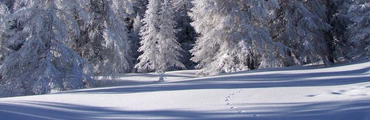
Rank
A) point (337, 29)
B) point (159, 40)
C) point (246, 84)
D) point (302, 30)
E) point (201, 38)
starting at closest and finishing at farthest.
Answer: point (246, 84) < point (302, 30) < point (201, 38) < point (337, 29) < point (159, 40)

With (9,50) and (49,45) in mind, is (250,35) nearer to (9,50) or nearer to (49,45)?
(49,45)

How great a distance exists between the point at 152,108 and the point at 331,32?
19.0 m

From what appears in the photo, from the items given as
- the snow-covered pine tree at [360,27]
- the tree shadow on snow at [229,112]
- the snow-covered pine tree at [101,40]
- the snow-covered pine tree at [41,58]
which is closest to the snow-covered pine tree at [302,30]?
the snow-covered pine tree at [360,27]

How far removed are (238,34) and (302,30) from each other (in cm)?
416

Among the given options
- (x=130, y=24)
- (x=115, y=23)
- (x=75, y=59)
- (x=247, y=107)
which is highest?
(x=130, y=24)

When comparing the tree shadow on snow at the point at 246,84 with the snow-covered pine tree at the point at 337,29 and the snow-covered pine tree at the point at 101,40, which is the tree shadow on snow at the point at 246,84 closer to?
the snow-covered pine tree at the point at 101,40

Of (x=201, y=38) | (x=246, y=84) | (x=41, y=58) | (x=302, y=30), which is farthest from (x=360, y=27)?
(x=41, y=58)

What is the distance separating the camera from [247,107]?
5.37m

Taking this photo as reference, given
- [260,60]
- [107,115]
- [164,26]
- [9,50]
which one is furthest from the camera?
[164,26]

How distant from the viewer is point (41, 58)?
46.2ft

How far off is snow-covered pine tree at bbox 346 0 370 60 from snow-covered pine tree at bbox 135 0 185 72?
1621cm

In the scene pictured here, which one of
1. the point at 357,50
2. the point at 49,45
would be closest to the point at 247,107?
the point at 49,45

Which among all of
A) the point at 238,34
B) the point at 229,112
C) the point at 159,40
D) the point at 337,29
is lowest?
the point at 229,112

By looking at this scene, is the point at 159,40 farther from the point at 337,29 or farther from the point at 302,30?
the point at 337,29
